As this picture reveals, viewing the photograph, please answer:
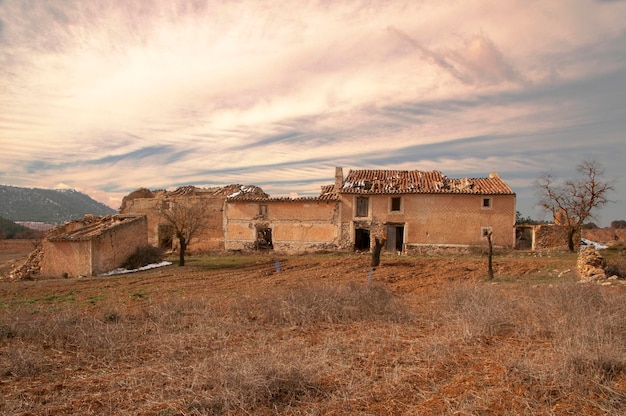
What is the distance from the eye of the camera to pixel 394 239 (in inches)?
1029

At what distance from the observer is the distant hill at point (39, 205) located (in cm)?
9381

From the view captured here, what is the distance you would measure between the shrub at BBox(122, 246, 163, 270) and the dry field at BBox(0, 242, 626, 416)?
1002 centimetres

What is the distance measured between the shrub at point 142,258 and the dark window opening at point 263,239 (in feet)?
22.3

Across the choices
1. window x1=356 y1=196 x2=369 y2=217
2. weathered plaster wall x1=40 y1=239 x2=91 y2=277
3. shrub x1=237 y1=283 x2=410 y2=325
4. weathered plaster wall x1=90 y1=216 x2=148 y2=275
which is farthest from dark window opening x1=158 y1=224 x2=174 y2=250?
shrub x1=237 y1=283 x2=410 y2=325

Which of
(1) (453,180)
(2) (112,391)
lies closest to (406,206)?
(1) (453,180)

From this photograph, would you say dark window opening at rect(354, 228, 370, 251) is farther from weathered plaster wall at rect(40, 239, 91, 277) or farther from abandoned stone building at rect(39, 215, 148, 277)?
weathered plaster wall at rect(40, 239, 91, 277)

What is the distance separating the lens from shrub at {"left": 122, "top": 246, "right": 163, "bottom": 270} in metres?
20.8

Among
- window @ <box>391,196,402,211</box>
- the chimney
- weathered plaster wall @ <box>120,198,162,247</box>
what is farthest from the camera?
weathered plaster wall @ <box>120,198,162,247</box>

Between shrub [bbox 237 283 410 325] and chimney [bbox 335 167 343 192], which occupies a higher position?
chimney [bbox 335 167 343 192]

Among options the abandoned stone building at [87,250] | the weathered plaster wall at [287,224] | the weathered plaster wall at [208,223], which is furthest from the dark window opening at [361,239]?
the abandoned stone building at [87,250]

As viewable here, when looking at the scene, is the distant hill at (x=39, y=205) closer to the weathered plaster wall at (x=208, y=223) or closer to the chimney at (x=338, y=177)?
the weathered plaster wall at (x=208, y=223)

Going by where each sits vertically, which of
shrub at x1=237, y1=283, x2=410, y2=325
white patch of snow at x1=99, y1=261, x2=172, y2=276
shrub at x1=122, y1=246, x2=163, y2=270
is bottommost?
white patch of snow at x1=99, y1=261, x2=172, y2=276

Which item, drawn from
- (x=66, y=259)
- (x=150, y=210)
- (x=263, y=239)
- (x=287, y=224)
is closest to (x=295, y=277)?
(x=66, y=259)

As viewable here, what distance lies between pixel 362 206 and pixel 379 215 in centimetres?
117
